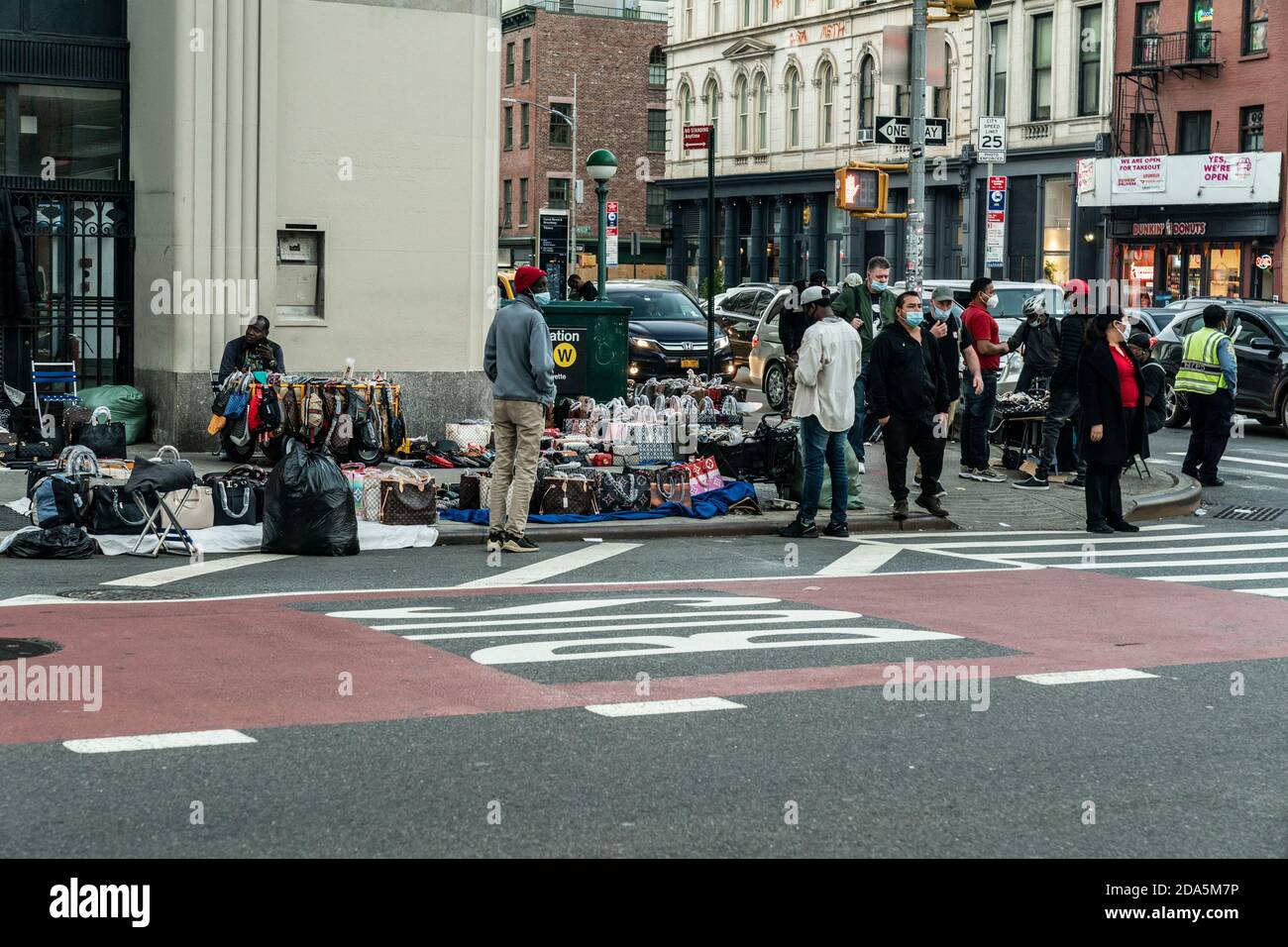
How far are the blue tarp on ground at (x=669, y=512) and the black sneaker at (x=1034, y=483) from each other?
3430 mm

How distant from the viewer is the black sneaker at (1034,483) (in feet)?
62.7

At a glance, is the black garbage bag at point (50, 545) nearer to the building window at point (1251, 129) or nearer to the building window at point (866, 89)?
the building window at point (1251, 129)

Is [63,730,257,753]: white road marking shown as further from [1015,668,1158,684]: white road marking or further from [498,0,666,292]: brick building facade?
[498,0,666,292]: brick building facade

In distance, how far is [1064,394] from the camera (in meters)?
18.7

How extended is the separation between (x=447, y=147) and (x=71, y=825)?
48.5 ft

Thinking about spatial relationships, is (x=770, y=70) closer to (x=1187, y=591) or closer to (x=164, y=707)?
(x=1187, y=591)

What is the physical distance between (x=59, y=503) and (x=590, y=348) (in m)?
8.97

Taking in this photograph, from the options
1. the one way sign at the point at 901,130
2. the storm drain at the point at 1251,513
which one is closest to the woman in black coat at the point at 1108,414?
the storm drain at the point at 1251,513

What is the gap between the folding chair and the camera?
18719mm

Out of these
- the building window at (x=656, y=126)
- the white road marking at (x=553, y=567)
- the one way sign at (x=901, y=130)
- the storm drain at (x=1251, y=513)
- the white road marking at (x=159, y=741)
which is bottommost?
the storm drain at (x=1251, y=513)

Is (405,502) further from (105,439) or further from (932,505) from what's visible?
(932,505)

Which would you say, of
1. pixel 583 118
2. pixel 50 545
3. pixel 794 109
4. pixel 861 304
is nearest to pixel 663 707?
pixel 50 545

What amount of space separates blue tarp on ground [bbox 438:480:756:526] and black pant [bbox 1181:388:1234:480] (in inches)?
224

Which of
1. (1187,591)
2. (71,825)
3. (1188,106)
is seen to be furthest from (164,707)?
(1188,106)
